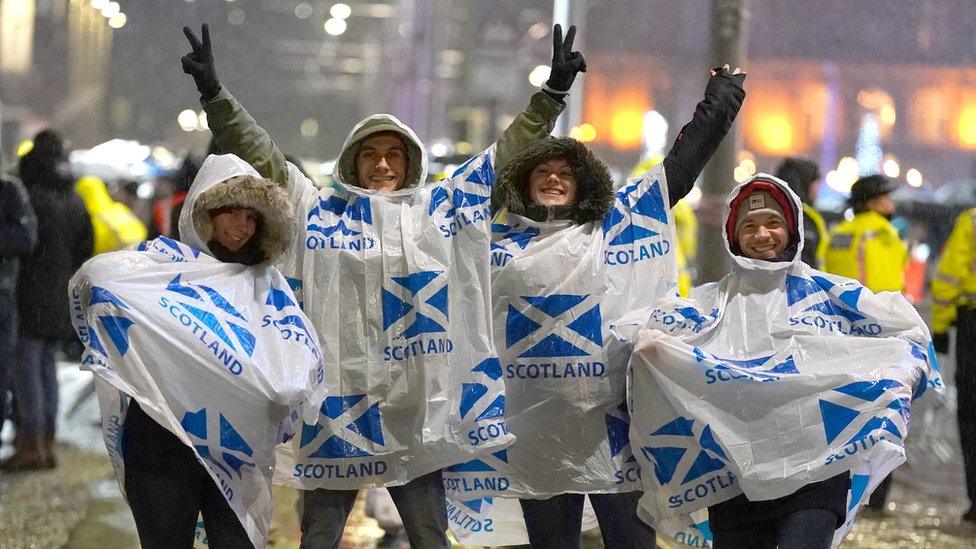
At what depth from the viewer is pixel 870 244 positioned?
7.86 m

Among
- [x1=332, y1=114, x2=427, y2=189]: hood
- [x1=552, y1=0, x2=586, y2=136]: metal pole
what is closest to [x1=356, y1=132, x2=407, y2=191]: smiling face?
[x1=332, y1=114, x2=427, y2=189]: hood

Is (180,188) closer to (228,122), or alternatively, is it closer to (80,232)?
(80,232)

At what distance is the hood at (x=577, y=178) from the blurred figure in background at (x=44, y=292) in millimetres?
4530

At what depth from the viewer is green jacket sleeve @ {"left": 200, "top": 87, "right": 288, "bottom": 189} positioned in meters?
4.70

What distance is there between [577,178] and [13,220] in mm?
3974

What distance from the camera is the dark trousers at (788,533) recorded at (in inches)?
163

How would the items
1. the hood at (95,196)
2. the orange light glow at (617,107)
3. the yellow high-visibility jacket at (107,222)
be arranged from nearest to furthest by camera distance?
the yellow high-visibility jacket at (107,222) → the hood at (95,196) → the orange light glow at (617,107)

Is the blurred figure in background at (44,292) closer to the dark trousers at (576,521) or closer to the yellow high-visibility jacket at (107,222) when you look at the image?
the yellow high-visibility jacket at (107,222)

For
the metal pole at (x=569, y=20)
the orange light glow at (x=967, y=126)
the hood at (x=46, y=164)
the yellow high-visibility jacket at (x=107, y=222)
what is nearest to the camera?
the hood at (x=46, y=164)

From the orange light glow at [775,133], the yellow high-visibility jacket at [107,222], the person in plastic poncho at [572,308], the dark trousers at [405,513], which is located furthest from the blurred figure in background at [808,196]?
the orange light glow at [775,133]

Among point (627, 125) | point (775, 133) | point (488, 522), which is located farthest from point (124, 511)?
point (775, 133)

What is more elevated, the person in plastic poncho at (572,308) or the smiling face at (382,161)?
the smiling face at (382,161)

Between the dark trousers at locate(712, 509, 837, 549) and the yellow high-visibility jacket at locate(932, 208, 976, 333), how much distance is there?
366 cm

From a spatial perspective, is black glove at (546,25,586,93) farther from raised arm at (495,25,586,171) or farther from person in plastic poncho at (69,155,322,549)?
person in plastic poncho at (69,155,322,549)
